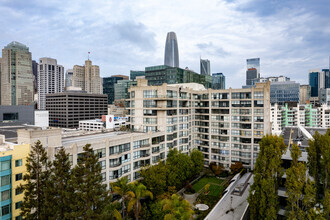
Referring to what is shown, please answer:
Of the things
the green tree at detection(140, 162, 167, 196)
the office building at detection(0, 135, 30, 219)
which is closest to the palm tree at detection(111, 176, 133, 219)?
the green tree at detection(140, 162, 167, 196)

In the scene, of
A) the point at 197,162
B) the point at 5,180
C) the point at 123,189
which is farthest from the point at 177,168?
the point at 5,180

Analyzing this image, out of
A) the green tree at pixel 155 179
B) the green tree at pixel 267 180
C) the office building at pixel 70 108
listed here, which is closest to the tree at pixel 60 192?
the green tree at pixel 155 179

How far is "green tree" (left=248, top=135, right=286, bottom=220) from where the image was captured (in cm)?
3259

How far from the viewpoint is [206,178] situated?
234ft

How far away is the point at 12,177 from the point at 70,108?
501ft

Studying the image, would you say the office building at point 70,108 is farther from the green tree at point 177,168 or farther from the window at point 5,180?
the window at point 5,180

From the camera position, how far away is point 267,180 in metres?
33.4

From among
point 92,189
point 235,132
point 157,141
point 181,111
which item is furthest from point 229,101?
point 92,189

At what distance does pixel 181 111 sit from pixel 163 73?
7848 centimetres

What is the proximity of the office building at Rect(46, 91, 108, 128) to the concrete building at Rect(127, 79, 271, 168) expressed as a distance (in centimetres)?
12380

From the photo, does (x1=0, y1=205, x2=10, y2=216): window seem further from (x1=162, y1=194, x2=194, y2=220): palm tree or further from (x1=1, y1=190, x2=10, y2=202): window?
(x1=162, y1=194, x2=194, y2=220): palm tree

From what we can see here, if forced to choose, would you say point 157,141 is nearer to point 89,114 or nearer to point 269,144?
point 269,144

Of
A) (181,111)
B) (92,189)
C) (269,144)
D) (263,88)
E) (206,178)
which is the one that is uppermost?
(263,88)

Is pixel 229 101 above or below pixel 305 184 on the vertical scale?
above
